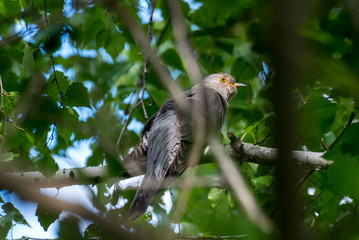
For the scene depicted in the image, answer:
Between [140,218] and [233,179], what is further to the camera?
[140,218]

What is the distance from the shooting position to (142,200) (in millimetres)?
2949

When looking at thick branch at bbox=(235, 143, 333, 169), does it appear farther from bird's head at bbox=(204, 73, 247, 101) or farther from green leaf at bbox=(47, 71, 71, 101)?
bird's head at bbox=(204, 73, 247, 101)

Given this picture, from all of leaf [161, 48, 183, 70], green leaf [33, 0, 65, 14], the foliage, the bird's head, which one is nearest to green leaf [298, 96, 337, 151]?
the foliage

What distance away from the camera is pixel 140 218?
9.66ft

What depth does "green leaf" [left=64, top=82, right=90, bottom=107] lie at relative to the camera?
124 inches

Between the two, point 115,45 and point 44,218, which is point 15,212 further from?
point 115,45

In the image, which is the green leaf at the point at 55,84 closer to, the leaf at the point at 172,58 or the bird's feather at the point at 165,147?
the bird's feather at the point at 165,147

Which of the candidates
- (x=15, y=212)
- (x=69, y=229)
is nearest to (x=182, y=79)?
(x=15, y=212)

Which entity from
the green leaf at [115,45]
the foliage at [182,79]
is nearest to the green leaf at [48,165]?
the foliage at [182,79]

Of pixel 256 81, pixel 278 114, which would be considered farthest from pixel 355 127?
pixel 256 81

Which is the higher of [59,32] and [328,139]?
[59,32]

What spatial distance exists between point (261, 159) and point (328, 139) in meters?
0.89

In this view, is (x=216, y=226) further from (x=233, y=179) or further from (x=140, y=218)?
(x=140, y=218)

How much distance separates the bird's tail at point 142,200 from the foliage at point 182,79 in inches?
3.1
